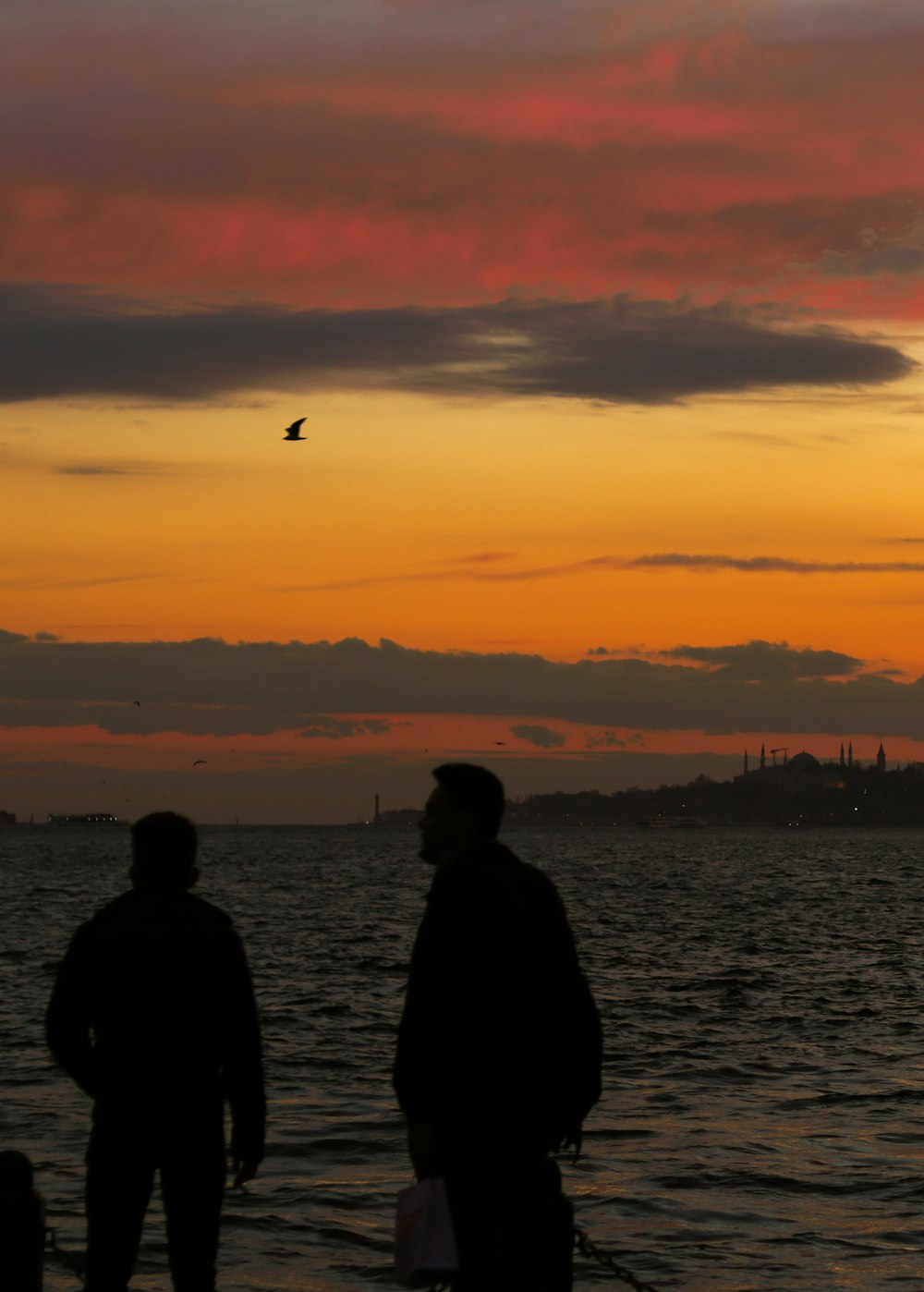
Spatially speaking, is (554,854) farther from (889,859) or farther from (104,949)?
(104,949)

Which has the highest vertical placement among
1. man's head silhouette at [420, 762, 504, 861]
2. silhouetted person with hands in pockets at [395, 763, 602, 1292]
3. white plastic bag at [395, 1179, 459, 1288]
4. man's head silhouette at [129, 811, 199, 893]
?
man's head silhouette at [420, 762, 504, 861]

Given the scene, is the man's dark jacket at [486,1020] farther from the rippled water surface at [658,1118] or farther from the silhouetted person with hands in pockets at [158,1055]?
the rippled water surface at [658,1118]

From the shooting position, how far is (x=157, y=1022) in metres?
6.75

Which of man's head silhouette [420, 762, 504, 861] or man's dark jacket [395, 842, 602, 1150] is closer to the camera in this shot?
man's dark jacket [395, 842, 602, 1150]

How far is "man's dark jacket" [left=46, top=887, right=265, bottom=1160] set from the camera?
6.73 metres

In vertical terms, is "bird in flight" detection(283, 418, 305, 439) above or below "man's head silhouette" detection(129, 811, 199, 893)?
above

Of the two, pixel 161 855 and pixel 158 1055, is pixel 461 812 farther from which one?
pixel 158 1055

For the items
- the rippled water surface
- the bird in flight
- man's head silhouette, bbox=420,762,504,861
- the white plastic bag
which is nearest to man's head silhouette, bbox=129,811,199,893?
man's head silhouette, bbox=420,762,504,861

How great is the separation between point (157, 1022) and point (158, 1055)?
133mm

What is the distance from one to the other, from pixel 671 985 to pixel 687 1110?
1790 centimetres

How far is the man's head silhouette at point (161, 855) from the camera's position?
22.2ft

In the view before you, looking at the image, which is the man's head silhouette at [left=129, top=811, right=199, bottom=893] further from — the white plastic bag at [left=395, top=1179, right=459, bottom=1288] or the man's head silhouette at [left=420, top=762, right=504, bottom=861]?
the white plastic bag at [left=395, top=1179, right=459, bottom=1288]

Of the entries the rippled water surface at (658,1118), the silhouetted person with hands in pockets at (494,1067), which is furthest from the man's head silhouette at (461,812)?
the rippled water surface at (658,1118)

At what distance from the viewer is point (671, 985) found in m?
37.4
